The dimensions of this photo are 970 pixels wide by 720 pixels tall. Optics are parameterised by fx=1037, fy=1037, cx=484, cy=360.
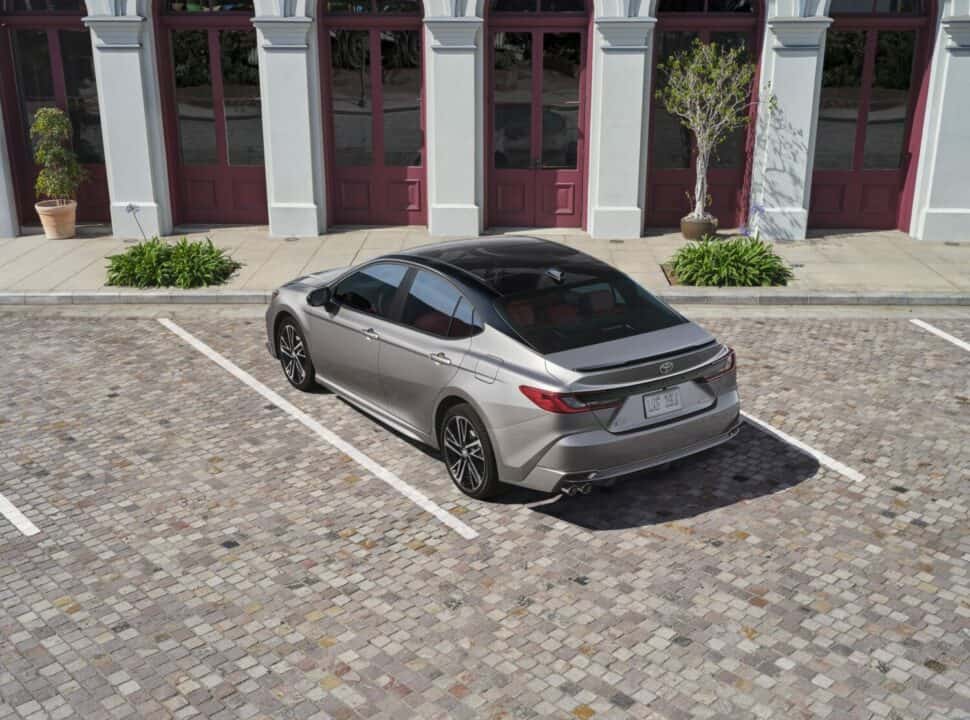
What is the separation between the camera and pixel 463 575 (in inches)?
253

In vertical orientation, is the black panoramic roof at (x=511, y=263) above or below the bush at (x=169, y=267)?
above

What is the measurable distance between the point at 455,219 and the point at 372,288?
299 inches

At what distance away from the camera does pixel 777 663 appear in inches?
217

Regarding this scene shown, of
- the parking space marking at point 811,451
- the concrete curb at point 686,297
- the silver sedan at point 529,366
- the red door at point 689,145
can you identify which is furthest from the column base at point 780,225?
the silver sedan at point 529,366

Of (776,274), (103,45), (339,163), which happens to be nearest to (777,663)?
(776,274)

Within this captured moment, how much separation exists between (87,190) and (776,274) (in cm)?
1099

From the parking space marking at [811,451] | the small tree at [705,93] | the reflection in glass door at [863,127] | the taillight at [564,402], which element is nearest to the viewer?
the taillight at [564,402]

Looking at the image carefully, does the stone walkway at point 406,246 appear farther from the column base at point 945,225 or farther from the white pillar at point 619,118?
the white pillar at point 619,118

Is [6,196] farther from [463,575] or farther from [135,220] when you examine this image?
[463,575]

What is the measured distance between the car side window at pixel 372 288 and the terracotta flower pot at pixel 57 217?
9019mm

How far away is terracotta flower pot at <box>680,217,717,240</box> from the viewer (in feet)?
50.6

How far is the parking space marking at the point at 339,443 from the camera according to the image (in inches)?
283

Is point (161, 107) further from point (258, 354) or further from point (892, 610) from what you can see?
point (892, 610)

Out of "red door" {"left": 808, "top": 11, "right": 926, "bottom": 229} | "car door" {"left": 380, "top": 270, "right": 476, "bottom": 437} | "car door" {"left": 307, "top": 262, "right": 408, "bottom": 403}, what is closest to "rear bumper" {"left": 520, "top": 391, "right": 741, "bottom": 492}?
"car door" {"left": 380, "top": 270, "right": 476, "bottom": 437}
